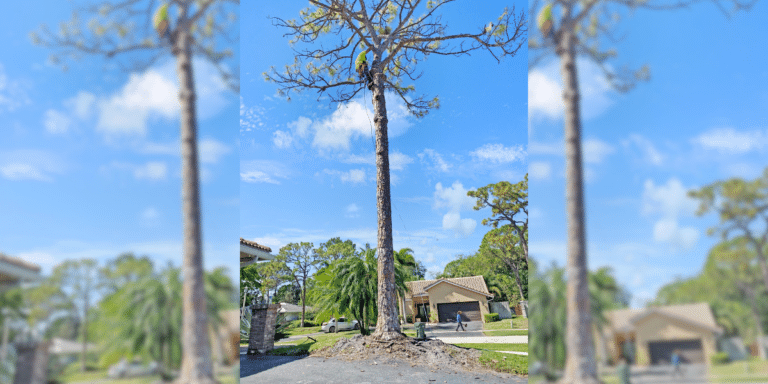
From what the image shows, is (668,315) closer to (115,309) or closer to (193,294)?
(193,294)

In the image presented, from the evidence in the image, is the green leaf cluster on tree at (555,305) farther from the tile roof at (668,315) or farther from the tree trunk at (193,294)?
the tree trunk at (193,294)

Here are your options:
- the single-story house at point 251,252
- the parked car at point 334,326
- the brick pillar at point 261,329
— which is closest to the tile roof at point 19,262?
the single-story house at point 251,252

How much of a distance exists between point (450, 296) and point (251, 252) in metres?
19.4

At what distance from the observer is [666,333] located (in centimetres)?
134

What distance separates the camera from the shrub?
4.40 feet

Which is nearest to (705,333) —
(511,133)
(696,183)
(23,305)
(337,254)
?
(696,183)

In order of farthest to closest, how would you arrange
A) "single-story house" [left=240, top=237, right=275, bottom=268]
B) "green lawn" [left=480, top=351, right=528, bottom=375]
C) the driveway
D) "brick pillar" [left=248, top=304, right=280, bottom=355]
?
"brick pillar" [left=248, top=304, right=280, bottom=355] < "single-story house" [left=240, top=237, right=275, bottom=268] < "green lawn" [left=480, top=351, right=528, bottom=375] < the driveway

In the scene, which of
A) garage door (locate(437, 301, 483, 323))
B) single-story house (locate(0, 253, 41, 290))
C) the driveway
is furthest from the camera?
garage door (locate(437, 301, 483, 323))

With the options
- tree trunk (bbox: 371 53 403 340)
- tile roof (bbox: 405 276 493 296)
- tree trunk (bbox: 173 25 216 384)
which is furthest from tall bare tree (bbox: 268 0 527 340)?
tile roof (bbox: 405 276 493 296)

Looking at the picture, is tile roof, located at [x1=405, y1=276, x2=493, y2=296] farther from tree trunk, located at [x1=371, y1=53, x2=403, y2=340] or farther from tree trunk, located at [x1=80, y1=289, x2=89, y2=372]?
tree trunk, located at [x1=80, y1=289, x2=89, y2=372]

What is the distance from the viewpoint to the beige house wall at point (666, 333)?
1.34 metres

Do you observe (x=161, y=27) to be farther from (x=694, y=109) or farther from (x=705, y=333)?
(x=705, y=333)

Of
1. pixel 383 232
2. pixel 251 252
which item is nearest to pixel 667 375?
pixel 383 232

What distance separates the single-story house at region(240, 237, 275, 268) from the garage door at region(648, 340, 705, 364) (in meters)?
8.70
